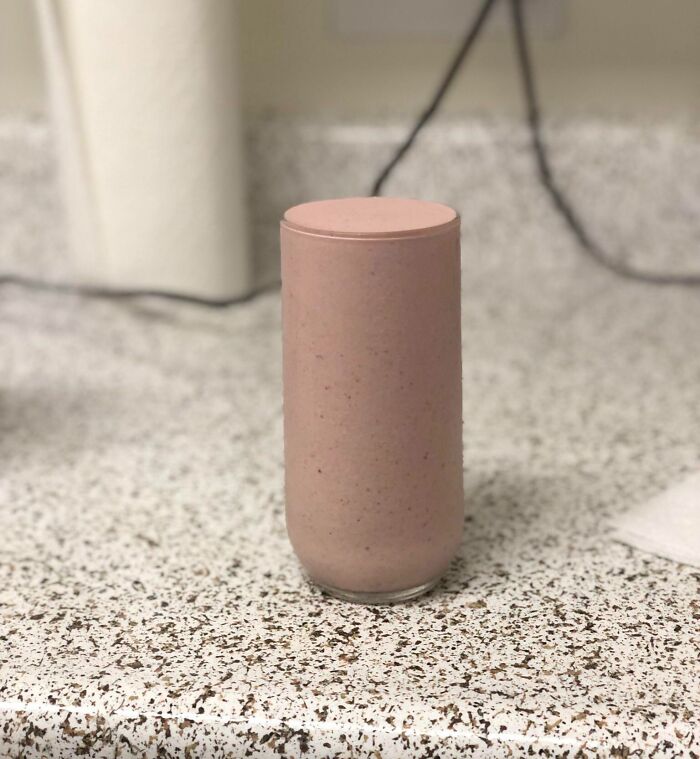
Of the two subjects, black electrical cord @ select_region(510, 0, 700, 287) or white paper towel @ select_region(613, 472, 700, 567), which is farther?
black electrical cord @ select_region(510, 0, 700, 287)

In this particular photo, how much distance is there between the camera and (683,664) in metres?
0.39

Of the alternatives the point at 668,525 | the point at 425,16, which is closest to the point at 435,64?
the point at 425,16

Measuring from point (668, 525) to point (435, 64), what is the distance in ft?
1.65

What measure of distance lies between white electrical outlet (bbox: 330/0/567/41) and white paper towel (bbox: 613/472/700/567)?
466 millimetres

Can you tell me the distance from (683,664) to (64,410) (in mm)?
421

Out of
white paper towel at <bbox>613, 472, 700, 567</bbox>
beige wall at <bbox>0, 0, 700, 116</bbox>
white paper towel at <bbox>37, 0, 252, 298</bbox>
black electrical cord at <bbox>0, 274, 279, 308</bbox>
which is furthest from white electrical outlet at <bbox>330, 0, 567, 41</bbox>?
white paper towel at <bbox>613, 472, 700, 567</bbox>

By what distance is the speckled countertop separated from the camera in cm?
37

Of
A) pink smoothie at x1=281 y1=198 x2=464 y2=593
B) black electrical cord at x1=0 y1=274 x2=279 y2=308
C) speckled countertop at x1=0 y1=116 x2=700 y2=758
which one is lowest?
black electrical cord at x1=0 y1=274 x2=279 y2=308

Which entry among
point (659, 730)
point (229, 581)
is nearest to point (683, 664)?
A: point (659, 730)

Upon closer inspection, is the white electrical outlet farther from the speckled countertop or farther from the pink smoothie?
Answer: the pink smoothie

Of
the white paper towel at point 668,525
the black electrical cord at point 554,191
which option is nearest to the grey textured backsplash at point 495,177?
the black electrical cord at point 554,191

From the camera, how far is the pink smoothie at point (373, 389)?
0.39m

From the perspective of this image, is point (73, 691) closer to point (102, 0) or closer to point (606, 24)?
point (102, 0)

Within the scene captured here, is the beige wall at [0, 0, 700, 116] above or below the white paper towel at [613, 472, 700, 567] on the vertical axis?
above
